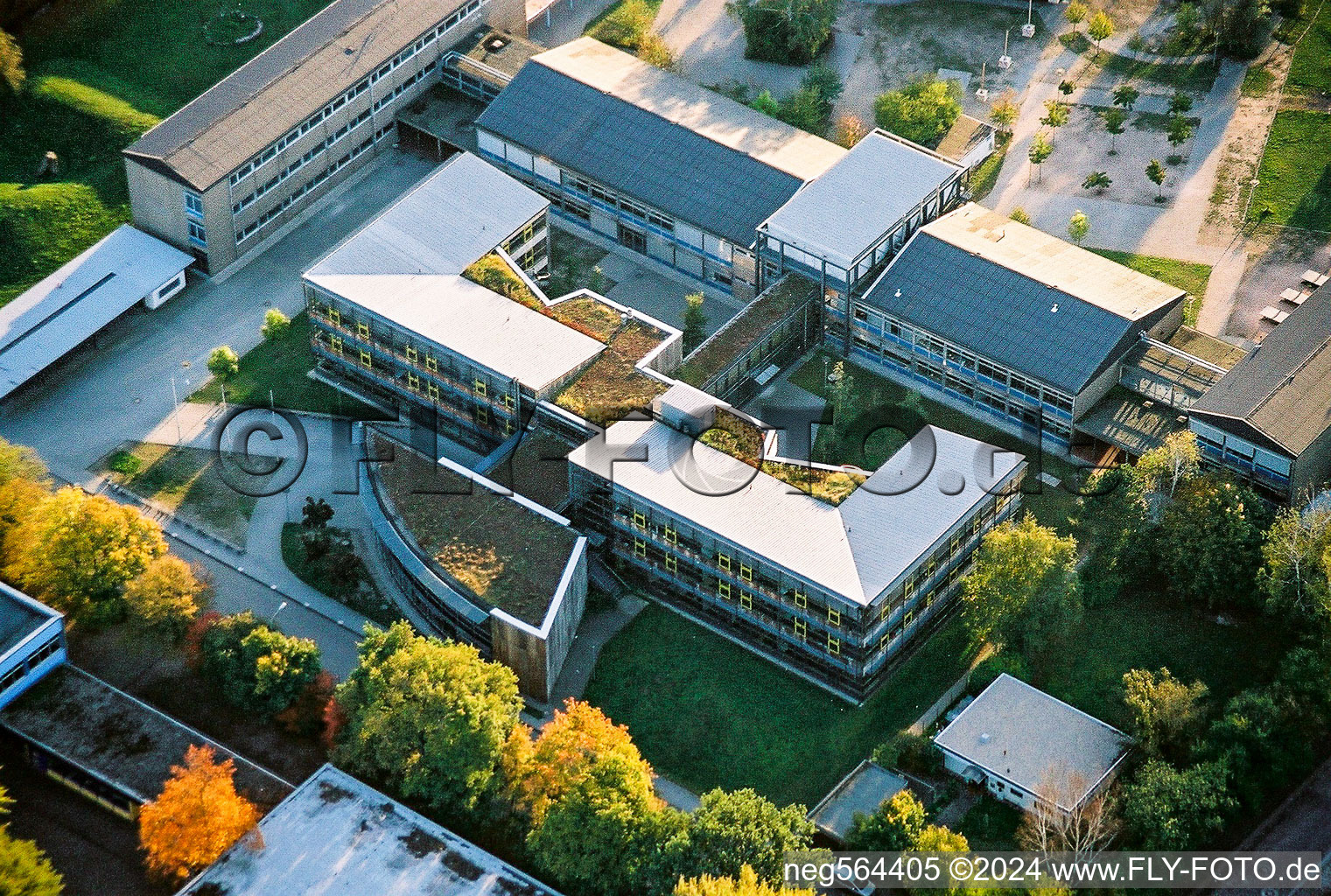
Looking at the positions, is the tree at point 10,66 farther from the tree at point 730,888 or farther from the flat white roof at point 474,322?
the tree at point 730,888

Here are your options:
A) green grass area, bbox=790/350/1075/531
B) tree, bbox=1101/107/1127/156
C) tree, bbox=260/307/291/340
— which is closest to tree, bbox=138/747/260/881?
tree, bbox=260/307/291/340

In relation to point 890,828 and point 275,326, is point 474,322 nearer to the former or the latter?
point 275,326

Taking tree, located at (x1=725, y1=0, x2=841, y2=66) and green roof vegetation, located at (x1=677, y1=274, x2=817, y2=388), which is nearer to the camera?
green roof vegetation, located at (x1=677, y1=274, x2=817, y2=388)

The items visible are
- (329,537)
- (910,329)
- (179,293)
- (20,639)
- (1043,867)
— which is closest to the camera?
(1043,867)

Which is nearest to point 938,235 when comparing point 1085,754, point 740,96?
Result: point 740,96

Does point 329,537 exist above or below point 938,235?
below

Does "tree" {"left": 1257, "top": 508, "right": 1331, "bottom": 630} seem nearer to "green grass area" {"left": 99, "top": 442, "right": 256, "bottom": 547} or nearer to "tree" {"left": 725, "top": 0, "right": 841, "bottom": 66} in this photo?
"green grass area" {"left": 99, "top": 442, "right": 256, "bottom": 547}

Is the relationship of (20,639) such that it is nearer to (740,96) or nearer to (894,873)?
(894,873)
